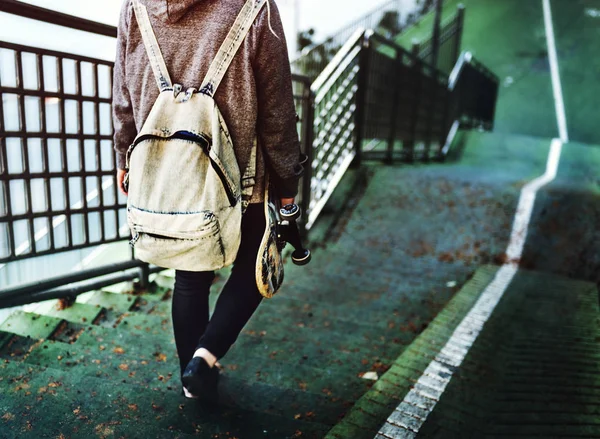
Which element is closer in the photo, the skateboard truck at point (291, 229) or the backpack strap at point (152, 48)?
the backpack strap at point (152, 48)

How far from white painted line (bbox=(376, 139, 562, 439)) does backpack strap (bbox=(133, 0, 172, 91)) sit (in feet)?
4.74

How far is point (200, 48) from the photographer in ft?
5.02

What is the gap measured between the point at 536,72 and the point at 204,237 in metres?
16.7

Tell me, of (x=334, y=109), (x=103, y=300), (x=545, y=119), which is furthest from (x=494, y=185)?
(x=545, y=119)

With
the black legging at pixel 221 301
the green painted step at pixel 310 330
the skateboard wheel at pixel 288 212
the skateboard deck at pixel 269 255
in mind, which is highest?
the skateboard wheel at pixel 288 212

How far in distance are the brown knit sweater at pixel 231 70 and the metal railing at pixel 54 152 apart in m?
0.75

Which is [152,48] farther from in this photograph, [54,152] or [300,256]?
[54,152]

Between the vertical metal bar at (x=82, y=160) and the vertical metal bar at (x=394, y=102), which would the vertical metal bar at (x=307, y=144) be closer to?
the vertical metal bar at (x=82, y=160)

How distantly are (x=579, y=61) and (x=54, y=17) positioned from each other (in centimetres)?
1720

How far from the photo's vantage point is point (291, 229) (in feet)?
6.10

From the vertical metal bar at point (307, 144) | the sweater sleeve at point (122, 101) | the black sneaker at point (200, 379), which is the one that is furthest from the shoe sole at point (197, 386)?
the vertical metal bar at point (307, 144)

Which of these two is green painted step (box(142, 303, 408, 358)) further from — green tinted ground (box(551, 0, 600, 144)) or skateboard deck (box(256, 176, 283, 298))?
green tinted ground (box(551, 0, 600, 144))

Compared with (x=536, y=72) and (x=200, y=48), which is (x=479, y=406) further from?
(x=536, y=72)

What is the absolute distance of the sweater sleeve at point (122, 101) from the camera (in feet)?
5.41
